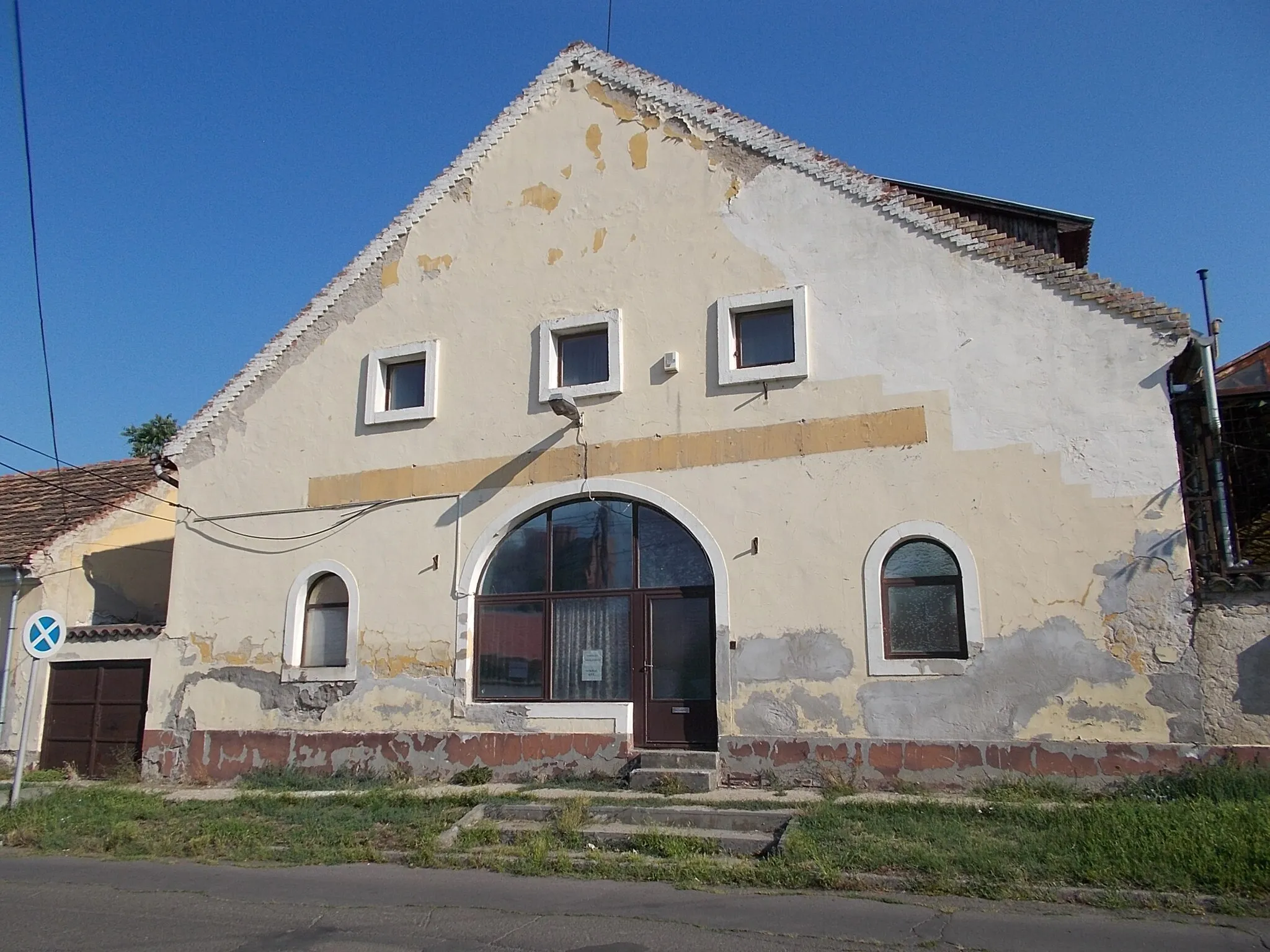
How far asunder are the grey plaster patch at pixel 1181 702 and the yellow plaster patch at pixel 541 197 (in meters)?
9.54

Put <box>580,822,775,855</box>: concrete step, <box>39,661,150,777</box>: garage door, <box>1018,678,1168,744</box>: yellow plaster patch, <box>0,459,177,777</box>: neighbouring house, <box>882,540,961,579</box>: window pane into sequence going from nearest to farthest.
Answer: <box>580,822,775,855</box>: concrete step
<box>1018,678,1168,744</box>: yellow plaster patch
<box>882,540,961,579</box>: window pane
<box>39,661,150,777</box>: garage door
<box>0,459,177,777</box>: neighbouring house

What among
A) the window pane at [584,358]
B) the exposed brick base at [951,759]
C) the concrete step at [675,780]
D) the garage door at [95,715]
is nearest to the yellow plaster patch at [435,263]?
the window pane at [584,358]

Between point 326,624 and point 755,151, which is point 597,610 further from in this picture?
point 755,151

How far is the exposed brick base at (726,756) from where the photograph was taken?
34.4 feet

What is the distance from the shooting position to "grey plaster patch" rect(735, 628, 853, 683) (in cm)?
1179

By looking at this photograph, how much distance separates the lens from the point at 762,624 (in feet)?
40.1

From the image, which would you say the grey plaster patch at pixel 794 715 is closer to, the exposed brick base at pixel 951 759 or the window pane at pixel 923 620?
the exposed brick base at pixel 951 759

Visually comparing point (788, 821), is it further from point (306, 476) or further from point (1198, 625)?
point (306, 476)

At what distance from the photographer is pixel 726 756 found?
12008 millimetres

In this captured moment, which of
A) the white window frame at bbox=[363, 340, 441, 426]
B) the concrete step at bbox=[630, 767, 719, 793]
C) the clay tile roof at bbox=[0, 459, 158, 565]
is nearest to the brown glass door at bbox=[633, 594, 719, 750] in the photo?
the concrete step at bbox=[630, 767, 719, 793]

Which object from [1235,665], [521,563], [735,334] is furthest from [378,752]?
[1235,665]

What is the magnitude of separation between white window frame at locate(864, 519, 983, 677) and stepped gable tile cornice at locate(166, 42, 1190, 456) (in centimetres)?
303

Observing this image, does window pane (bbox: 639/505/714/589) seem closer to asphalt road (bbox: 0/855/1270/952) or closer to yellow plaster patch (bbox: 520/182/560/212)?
yellow plaster patch (bbox: 520/182/560/212)

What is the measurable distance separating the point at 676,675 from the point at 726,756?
1.26 meters
